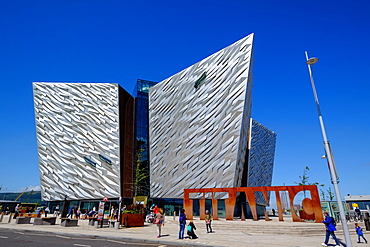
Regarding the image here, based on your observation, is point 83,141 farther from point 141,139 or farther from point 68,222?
point 68,222

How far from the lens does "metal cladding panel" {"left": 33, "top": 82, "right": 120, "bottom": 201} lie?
40031 millimetres

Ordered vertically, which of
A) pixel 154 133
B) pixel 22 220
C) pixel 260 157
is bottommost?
pixel 22 220

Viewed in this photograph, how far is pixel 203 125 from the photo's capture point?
3462 centimetres

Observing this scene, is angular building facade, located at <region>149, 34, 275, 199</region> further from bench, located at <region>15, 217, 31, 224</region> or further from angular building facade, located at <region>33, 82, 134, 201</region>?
bench, located at <region>15, 217, 31, 224</region>

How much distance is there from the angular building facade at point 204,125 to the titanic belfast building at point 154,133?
13 centimetres

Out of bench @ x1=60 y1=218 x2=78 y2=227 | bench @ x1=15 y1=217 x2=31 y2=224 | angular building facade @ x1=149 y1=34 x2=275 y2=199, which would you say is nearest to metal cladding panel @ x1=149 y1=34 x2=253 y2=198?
angular building facade @ x1=149 y1=34 x2=275 y2=199

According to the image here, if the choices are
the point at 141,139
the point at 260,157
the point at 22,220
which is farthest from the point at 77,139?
the point at 260,157

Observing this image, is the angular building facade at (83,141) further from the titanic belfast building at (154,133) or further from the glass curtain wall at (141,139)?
the glass curtain wall at (141,139)

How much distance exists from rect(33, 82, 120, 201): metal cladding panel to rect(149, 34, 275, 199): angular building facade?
23.6ft

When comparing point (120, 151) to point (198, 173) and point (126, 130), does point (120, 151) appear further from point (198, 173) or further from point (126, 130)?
point (198, 173)

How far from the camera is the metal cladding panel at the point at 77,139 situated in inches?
1576

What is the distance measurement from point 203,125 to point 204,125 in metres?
0.18

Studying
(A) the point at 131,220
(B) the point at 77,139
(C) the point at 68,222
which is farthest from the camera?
(B) the point at 77,139

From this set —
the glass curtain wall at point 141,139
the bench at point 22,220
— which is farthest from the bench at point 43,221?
the glass curtain wall at point 141,139
